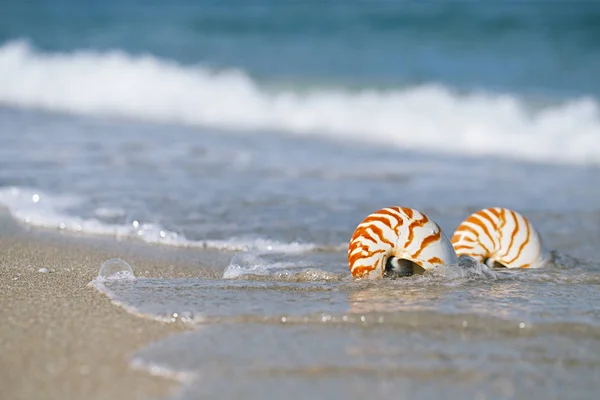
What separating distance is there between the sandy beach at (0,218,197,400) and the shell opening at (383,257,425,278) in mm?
1040

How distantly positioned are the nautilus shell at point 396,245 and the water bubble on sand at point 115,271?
0.97 m

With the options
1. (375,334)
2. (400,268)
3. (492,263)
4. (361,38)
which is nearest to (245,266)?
(400,268)

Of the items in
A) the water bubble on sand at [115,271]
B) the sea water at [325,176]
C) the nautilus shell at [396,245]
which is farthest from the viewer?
the water bubble on sand at [115,271]

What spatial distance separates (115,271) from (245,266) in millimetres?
661

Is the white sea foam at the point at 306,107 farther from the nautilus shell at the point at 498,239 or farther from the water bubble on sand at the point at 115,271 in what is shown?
the water bubble on sand at the point at 115,271

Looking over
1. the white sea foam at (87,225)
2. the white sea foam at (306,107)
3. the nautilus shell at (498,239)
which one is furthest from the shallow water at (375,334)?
the white sea foam at (306,107)

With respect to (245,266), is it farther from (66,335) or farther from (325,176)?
(325,176)

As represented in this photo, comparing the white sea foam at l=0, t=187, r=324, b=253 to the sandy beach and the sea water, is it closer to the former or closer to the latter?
the sea water

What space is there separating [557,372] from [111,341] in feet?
4.59

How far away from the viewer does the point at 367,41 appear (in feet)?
60.4

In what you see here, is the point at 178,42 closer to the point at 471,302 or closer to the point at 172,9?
the point at 172,9

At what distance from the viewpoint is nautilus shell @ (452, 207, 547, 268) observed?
12.6 ft

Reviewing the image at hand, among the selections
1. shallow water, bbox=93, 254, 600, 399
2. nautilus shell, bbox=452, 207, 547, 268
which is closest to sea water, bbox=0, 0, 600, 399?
shallow water, bbox=93, 254, 600, 399

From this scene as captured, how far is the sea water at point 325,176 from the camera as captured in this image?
8.51 ft
